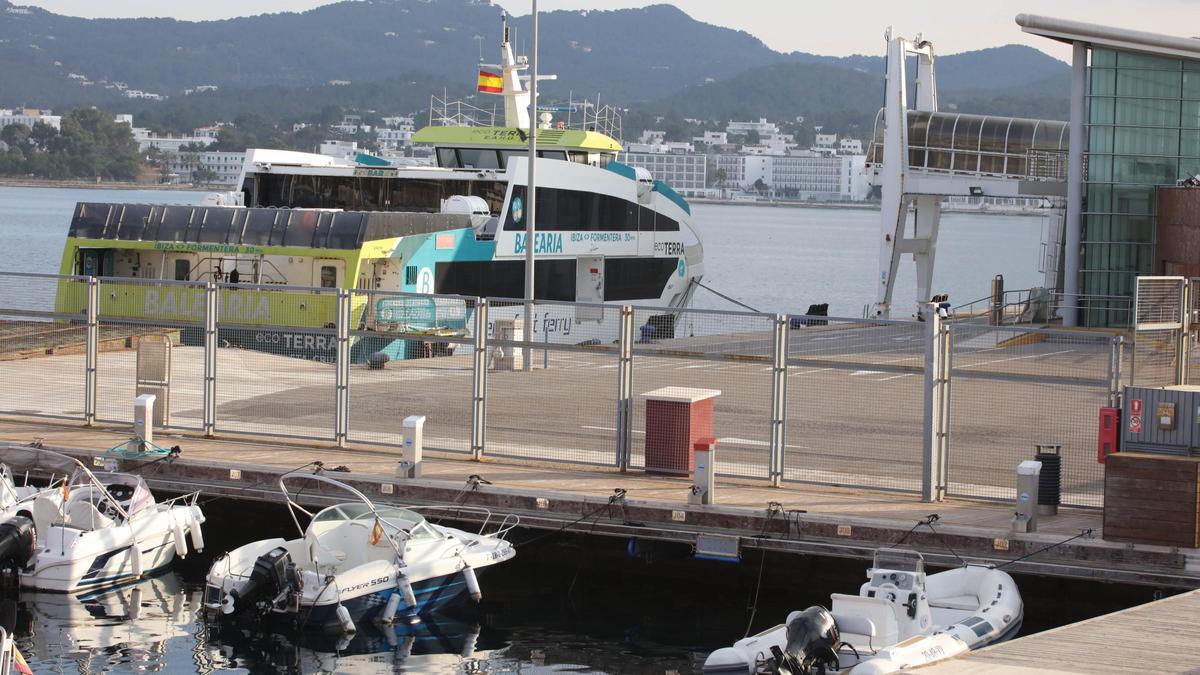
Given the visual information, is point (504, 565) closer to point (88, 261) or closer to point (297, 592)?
point (297, 592)

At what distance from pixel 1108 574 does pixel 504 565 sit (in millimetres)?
6524

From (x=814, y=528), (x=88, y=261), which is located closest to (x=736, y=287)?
(x=88, y=261)

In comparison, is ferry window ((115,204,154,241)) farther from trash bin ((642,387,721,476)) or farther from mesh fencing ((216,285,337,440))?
trash bin ((642,387,721,476))

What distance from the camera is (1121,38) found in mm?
37656

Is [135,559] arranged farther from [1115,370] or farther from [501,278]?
[501,278]

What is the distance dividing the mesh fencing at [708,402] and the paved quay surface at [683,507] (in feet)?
1.25

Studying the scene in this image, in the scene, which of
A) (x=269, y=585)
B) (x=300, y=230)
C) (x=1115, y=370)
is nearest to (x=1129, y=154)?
(x=300, y=230)

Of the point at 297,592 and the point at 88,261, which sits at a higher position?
the point at 88,261

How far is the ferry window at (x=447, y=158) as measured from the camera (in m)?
42.2

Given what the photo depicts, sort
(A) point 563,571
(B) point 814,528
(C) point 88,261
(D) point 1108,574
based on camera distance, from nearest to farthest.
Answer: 1. (D) point 1108,574
2. (B) point 814,528
3. (A) point 563,571
4. (C) point 88,261

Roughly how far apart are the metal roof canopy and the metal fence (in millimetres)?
16323

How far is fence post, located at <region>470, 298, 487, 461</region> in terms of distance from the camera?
60.3 ft

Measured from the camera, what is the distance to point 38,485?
61.3ft

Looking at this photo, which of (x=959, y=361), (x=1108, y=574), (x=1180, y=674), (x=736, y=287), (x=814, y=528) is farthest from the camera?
(x=736, y=287)
